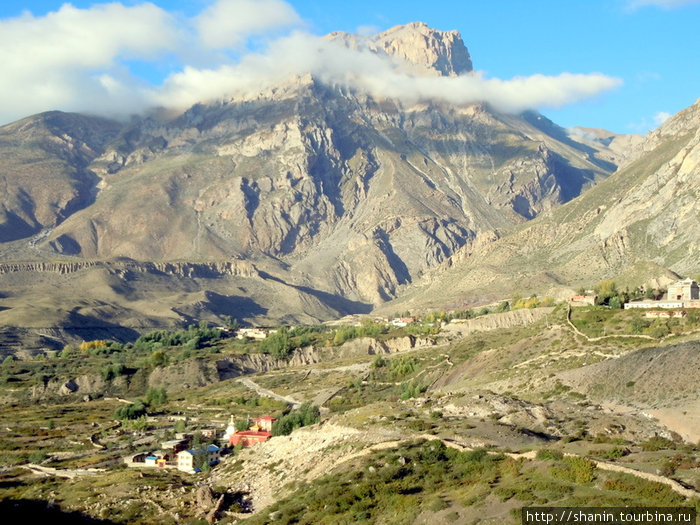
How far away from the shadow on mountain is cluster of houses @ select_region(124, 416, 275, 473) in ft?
36.8

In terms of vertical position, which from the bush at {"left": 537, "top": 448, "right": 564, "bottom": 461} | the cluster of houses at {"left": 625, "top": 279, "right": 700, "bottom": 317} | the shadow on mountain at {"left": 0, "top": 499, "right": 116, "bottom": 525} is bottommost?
the shadow on mountain at {"left": 0, "top": 499, "right": 116, "bottom": 525}

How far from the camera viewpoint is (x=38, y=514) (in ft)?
200

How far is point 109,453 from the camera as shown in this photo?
85062mm

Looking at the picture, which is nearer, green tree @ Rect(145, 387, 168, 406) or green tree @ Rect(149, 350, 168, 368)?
green tree @ Rect(145, 387, 168, 406)

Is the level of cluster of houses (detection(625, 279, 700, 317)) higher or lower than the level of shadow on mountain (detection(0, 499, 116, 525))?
higher

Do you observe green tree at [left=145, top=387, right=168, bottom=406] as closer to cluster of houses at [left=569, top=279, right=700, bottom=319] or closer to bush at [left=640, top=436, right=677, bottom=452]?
cluster of houses at [left=569, top=279, right=700, bottom=319]

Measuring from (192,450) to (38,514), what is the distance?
1579 cm

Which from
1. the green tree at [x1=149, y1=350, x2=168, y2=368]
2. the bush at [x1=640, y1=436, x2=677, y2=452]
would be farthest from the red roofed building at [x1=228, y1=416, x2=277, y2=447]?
the green tree at [x1=149, y1=350, x2=168, y2=368]

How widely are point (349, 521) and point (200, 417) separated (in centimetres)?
7207

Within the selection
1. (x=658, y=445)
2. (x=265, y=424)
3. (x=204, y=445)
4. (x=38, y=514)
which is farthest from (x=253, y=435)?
(x=658, y=445)

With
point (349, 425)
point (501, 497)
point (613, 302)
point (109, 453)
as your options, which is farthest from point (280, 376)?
point (501, 497)

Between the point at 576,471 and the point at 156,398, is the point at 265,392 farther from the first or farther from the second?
the point at 576,471

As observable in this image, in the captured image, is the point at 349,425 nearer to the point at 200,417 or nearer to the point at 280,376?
the point at 200,417

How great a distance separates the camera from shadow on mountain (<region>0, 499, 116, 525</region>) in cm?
5750
